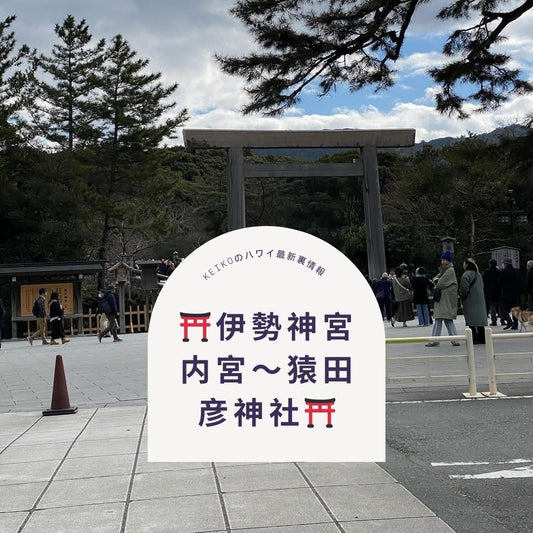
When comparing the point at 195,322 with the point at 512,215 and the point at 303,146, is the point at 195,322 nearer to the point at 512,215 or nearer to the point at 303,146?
the point at 303,146

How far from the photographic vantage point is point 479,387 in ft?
30.1

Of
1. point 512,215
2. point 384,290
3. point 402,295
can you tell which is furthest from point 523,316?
point 512,215

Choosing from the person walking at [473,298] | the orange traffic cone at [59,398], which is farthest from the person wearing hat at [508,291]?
the orange traffic cone at [59,398]

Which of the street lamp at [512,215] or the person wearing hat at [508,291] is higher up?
the street lamp at [512,215]

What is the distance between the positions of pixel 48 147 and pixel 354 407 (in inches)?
1303

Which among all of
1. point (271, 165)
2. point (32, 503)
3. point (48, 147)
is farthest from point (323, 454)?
point (48, 147)

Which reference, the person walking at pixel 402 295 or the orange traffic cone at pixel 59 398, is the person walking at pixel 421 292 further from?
the orange traffic cone at pixel 59 398

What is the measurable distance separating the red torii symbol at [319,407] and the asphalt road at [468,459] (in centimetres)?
119

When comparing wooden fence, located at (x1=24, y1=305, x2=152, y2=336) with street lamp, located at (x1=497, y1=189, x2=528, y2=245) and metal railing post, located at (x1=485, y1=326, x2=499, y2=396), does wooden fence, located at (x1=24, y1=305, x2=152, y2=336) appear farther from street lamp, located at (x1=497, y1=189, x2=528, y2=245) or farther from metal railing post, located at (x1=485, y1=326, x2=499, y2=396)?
metal railing post, located at (x1=485, y1=326, x2=499, y2=396)

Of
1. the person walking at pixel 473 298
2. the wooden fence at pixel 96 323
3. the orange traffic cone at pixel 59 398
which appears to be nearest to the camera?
the orange traffic cone at pixel 59 398

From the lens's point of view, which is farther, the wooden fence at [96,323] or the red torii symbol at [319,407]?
the wooden fence at [96,323]

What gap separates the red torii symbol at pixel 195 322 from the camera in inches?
134

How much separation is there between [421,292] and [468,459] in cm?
1299

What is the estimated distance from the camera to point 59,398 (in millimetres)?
8570
